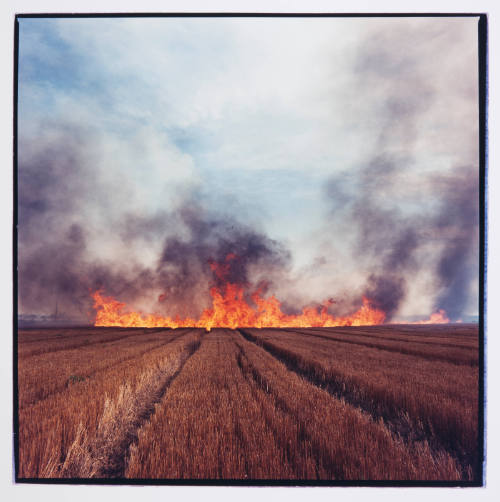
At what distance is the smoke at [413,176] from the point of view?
3664 millimetres

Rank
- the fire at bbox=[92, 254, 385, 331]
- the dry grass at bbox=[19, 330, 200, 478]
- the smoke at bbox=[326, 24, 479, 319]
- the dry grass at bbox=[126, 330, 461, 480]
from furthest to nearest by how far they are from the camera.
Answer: the fire at bbox=[92, 254, 385, 331]
the smoke at bbox=[326, 24, 479, 319]
the dry grass at bbox=[19, 330, 200, 478]
the dry grass at bbox=[126, 330, 461, 480]

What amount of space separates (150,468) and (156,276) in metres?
2.91

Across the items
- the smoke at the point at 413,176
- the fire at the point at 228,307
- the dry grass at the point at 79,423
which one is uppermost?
the smoke at the point at 413,176

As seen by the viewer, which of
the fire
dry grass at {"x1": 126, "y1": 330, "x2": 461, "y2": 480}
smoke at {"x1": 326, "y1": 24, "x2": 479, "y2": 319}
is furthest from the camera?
the fire

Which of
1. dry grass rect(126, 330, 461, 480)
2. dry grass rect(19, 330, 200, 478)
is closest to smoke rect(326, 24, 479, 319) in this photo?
dry grass rect(126, 330, 461, 480)

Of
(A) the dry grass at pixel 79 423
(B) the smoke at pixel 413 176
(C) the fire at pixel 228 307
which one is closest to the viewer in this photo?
(A) the dry grass at pixel 79 423

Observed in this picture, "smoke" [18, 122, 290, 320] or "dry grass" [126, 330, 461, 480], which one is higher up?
"smoke" [18, 122, 290, 320]

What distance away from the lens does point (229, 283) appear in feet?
18.2

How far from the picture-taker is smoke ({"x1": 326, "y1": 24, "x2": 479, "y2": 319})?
3664 millimetres

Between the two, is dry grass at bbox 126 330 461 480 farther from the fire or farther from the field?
the fire
